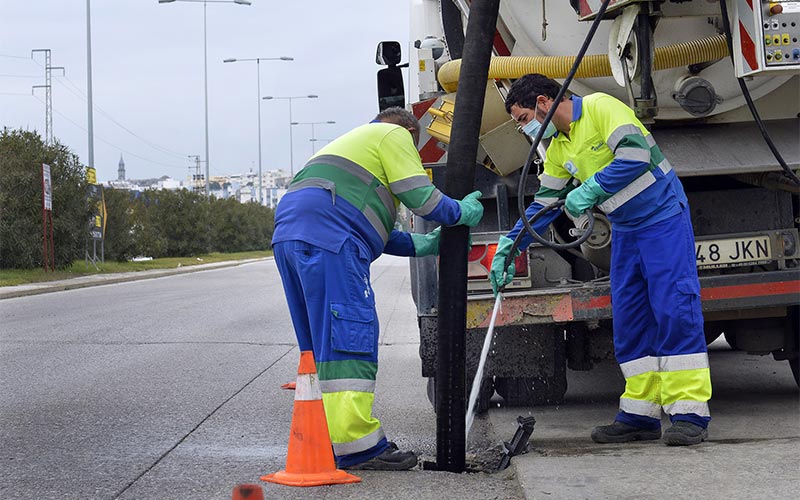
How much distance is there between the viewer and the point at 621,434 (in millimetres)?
5359

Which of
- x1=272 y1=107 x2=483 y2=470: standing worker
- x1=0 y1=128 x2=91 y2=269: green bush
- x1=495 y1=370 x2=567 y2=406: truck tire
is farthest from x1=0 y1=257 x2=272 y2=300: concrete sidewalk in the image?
x1=272 y1=107 x2=483 y2=470: standing worker

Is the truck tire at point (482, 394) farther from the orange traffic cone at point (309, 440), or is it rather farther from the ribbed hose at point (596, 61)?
the orange traffic cone at point (309, 440)

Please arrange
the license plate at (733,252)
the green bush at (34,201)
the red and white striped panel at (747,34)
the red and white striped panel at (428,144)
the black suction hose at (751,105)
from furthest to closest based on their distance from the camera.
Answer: the green bush at (34,201), the red and white striped panel at (428,144), the license plate at (733,252), the black suction hose at (751,105), the red and white striped panel at (747,34)

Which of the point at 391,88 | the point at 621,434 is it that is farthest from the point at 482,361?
the point at 391,88

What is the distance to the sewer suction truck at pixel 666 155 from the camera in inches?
208

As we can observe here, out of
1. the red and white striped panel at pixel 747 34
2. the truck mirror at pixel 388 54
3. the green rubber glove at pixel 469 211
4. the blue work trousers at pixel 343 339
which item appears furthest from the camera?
the truck mirror at pixel 388 54

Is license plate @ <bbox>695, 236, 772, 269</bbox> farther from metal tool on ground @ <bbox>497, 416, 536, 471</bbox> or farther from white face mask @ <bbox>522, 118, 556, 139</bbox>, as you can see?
metal tool on ground @ <bbox>497, 416, 536, 471</bbox>

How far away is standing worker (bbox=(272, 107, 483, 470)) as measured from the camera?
4707 millimetres

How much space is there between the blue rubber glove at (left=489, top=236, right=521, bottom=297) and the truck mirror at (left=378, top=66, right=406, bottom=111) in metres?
2.63

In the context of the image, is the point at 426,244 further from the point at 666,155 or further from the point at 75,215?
the point at 75,215

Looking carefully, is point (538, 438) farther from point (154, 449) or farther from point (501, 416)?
point (154, 449)

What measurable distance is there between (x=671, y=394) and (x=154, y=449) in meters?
2.51

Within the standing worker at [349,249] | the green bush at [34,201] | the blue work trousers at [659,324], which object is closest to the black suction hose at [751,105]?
the blue work trousers at [659,324]

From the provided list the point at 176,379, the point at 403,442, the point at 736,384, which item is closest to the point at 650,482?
the point at 403,442
